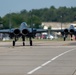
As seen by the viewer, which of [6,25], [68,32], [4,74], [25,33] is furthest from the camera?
[6,25]

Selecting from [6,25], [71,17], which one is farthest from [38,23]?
[71,17]

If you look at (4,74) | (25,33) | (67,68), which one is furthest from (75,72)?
(25,33)

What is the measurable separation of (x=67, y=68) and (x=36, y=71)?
1.80 m

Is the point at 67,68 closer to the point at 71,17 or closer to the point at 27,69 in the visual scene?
the point at 27,69

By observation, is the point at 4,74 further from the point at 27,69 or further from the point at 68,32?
the point at 68,32

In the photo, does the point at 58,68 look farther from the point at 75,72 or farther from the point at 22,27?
the point at 22,27

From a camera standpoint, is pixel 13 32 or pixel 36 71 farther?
pixel 13 32

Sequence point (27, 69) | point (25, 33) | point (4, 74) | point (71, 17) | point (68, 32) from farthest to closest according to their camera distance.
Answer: point (71, 17), point (68, 32), point (25, 33), point (27, 69), point (4, 74)

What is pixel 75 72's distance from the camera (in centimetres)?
1748

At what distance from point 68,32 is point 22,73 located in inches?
1433

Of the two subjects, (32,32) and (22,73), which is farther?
(32,32)

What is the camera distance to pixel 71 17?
192 meters

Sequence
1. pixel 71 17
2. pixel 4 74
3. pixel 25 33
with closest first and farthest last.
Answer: pixel 4 74, pixel 25 33, pixel 71 17

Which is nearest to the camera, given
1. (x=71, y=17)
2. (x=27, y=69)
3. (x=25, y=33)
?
(x=27, y=69)
